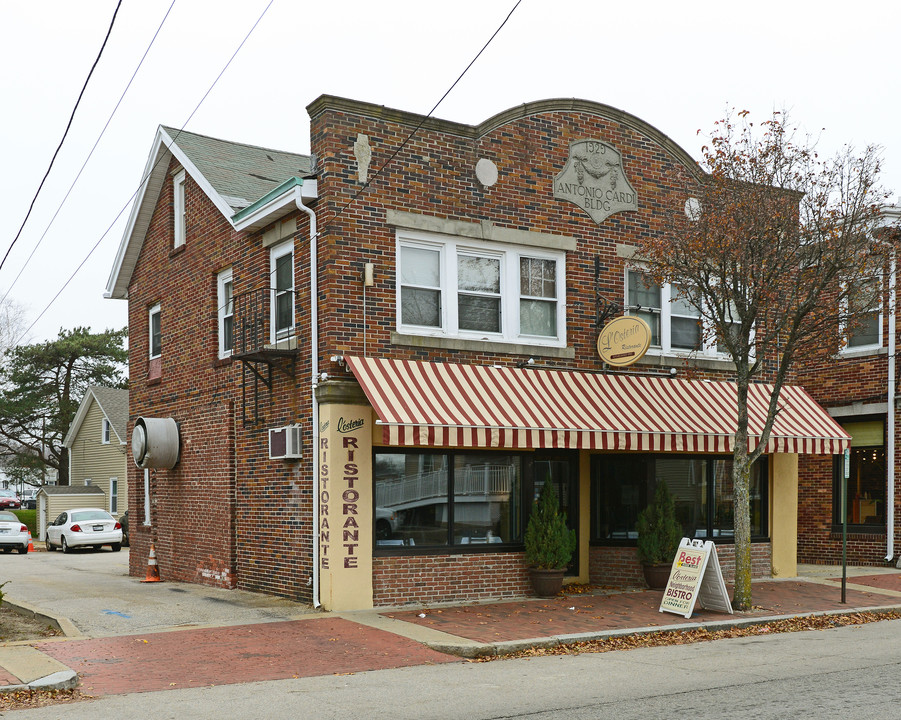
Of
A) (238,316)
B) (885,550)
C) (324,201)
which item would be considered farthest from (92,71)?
(885,550)

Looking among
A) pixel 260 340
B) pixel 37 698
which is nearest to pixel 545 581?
pixel 260 340

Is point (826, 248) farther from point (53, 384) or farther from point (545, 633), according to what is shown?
point (53, 384)

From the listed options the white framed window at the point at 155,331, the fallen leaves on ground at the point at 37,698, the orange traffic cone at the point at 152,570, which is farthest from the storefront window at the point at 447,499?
the white framed window at the point at 155,331

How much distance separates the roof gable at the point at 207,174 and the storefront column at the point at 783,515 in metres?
10.8

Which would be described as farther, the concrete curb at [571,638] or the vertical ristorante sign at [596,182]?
the vertical ristorante sign at [596,182]

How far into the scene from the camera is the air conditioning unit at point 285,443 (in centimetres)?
1514

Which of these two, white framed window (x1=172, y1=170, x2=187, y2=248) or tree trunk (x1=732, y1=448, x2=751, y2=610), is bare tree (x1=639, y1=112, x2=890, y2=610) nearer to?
tree trunk (x1=732, y1=448, x2=751, y2=610)

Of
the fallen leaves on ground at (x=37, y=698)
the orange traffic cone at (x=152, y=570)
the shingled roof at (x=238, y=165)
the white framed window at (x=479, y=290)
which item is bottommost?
the orange traffic cone at (x=152, y=570)

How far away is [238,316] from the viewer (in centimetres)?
1752

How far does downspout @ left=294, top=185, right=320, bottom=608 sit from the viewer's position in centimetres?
1448

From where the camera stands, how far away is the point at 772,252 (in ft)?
46.3

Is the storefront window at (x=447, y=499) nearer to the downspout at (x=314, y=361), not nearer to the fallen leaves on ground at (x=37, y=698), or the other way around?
the downspout at (x=314, y=361)

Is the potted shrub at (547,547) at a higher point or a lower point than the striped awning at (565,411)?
lower

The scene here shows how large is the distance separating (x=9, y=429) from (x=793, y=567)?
49939mm
